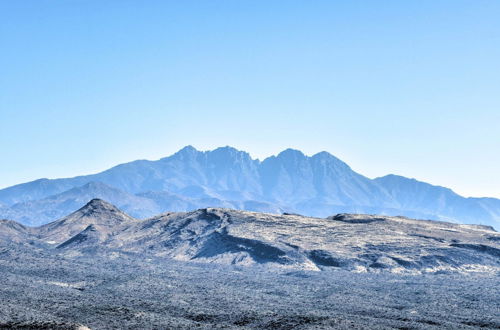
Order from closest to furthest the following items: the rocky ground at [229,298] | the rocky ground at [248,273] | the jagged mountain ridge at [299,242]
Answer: the rocky ground at [229,298], the rocky ground at [248,273], the jagged mountain ridge at [299,242]

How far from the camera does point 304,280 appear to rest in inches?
3401

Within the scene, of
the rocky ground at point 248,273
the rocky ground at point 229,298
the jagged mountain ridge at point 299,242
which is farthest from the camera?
the jagged mountain ridge at point 299,242

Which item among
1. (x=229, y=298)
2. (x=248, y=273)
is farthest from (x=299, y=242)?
(x=229, y=298)

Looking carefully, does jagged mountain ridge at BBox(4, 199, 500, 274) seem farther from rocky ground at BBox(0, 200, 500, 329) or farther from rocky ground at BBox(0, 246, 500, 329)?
rocky ground at BBox(0, 246, 500, 329)

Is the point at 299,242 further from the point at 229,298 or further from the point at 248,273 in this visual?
the point at 229,298

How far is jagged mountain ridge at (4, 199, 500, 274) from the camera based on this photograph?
10494 cm

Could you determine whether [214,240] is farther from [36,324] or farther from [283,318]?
[36,324]

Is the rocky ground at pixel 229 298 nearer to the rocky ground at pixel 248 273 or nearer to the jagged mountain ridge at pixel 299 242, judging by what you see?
the rocky ground at pixel 248 273

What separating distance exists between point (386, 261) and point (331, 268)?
904 cm

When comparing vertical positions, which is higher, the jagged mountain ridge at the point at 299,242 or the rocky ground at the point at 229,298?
the jagged mountain ridge at the point at 299,242

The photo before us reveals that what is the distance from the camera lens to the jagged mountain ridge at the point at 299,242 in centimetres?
10494

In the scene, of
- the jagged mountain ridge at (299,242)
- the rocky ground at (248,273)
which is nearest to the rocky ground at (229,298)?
the rocky ground at (248,273)

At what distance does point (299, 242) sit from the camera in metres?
114

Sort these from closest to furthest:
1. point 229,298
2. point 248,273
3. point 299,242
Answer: point 229,298 → point 248,273 → point 299,242
